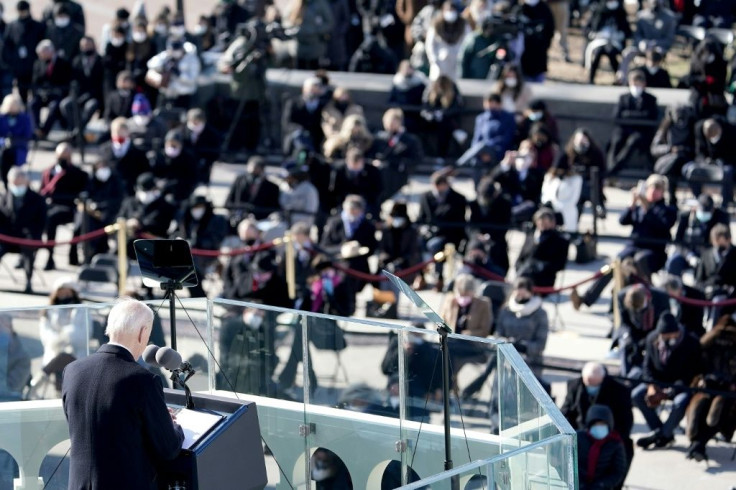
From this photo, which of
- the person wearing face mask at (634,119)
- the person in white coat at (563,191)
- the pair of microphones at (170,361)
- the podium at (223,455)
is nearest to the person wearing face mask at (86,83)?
the person wearing face mask at (634,119)

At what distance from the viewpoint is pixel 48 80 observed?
26.2m

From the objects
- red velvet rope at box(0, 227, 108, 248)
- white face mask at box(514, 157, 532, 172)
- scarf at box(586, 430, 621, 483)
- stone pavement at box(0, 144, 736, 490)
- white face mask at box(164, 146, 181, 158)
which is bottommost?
stone pavement at box(0, 144, 736, 490)

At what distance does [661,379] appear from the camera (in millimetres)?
17000

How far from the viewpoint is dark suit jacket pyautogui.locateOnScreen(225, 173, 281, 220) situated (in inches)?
832

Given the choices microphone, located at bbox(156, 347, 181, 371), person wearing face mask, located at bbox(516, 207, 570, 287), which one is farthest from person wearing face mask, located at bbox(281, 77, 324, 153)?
microphone, located at bbox(156, 347, 181, 371)

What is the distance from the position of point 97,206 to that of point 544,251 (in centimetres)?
519

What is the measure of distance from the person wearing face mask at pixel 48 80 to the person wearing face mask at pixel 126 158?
3.94m

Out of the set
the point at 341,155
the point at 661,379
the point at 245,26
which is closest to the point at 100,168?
the point at 341,155

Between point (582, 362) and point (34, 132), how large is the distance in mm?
9862

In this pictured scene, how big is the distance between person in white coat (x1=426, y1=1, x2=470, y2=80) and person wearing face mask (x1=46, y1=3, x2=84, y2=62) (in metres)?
4.99

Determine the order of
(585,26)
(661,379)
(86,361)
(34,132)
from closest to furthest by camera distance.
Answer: (86,361)
(661,379)
(34,132)
(585,26)

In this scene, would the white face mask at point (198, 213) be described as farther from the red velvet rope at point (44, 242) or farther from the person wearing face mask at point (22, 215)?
the person wearing face mask at point (22, 215)

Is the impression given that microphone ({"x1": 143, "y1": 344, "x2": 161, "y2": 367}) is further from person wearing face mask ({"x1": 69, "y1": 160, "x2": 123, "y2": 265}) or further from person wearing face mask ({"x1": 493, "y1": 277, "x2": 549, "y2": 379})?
person wearing face mask ({"x1": 69, "y1": 160, "x2": 123, "y2": 265})

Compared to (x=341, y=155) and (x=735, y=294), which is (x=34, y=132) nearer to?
(x=341, y=155)
